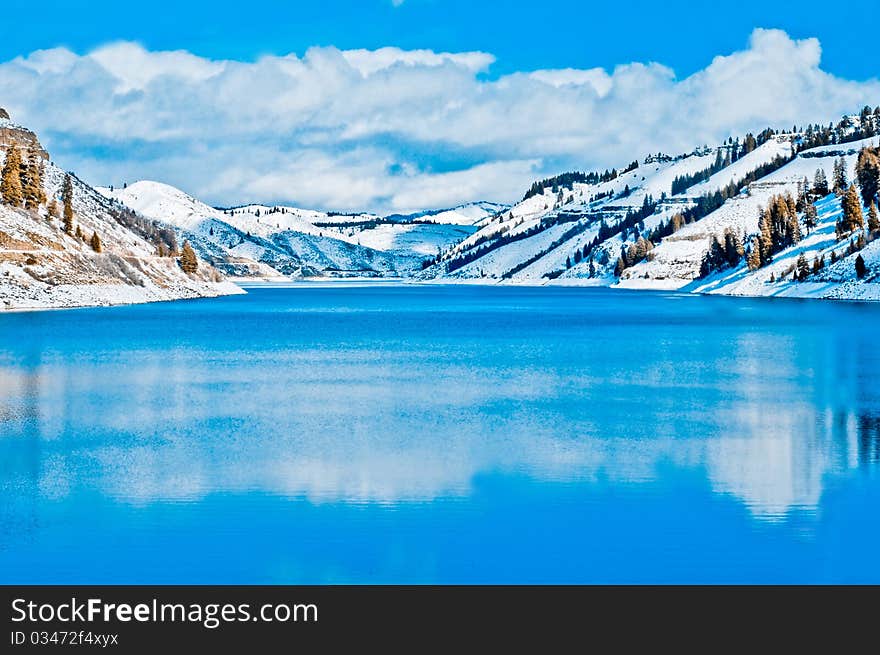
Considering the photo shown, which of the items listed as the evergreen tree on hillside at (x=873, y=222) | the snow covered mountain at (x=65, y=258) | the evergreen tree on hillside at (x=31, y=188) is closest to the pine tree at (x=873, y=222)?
the evergreen tree on hillside at (x=873, y=222)

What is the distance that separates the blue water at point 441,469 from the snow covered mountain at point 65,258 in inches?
2892

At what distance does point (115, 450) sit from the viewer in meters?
31.8

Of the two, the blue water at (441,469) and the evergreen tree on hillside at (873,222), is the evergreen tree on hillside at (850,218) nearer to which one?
the evergreen tree on hillside at (873,222)

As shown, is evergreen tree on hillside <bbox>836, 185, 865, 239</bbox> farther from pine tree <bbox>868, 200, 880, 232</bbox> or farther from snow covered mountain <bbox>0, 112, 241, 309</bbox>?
snow covered mountain <bbox>0, 112, 241, 309</bbox>

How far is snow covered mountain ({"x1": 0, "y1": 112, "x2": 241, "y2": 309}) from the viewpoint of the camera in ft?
428

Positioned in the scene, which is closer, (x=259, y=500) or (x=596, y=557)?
(x=596, y=557)

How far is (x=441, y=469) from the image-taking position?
93.0 ft

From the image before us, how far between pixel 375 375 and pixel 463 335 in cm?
3466

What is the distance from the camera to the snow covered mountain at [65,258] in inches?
5138

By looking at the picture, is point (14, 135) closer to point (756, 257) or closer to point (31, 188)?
point (31, 188)
